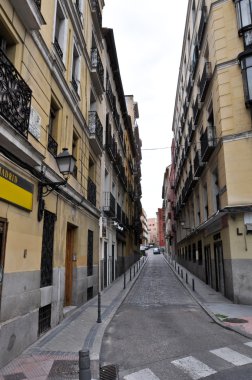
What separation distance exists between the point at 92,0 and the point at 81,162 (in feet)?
25.9

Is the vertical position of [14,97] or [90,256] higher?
[14,97]

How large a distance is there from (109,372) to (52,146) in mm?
6182

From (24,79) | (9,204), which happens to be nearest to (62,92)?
(24,79)

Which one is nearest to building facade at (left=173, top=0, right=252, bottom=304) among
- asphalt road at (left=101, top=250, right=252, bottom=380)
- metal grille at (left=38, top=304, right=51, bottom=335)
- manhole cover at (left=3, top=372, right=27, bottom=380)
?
asphalt road at (left=101, top=250, right=252, bottom=380)

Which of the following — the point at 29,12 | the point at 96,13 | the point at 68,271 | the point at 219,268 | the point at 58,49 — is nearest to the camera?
the point at 29,12

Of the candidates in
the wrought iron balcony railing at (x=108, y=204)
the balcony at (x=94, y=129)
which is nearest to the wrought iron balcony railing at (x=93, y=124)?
the balcony at (x=94, y=129)

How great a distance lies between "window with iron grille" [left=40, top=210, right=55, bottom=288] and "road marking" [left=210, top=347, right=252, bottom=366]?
4383 millimetres

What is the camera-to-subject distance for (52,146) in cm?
948

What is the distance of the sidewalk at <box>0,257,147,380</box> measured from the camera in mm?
5558

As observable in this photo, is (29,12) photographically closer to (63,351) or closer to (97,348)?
(63,351)

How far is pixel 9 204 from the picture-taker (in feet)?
21.0

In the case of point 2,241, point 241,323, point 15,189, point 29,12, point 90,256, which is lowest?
point 241,323

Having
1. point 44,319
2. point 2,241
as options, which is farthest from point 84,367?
point 44,319

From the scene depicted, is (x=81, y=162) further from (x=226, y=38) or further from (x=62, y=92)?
(x=226, y=38)
